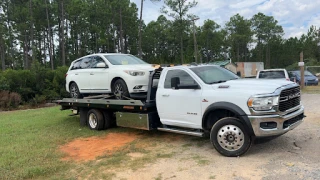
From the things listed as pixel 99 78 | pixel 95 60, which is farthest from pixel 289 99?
pixel 95 60

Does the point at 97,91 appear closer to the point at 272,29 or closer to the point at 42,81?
the point at 42,81

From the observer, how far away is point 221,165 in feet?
17.4

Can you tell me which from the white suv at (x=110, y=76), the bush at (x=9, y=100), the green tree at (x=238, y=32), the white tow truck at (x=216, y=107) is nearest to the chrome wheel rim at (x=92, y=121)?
the white suv at (x=110, y=76)

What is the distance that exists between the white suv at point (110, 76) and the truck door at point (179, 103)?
34.4 inches

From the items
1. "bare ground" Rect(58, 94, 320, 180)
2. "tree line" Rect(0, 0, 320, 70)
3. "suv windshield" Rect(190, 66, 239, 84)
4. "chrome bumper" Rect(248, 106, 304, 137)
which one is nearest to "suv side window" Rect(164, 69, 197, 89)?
"suv windshield" Rect(190, 66, 239, 84)

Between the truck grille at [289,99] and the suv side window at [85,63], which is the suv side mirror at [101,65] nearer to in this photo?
the suv side window at [85,63]

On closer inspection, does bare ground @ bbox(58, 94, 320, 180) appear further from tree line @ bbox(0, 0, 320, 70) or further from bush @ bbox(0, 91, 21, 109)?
tree line @ bbox(0, 0, 320, 70)

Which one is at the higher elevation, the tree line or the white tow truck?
the tree line

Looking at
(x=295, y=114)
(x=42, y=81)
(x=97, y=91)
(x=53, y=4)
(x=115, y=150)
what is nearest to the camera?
(x=295, y=114)

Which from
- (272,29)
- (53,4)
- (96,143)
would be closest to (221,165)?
(96,143)

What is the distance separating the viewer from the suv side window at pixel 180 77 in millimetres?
6567

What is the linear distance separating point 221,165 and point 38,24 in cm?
5636

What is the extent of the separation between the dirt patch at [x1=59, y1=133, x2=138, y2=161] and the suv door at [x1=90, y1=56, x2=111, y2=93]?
56.0 inches

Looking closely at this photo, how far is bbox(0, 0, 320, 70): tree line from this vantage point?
47500 millimetres
